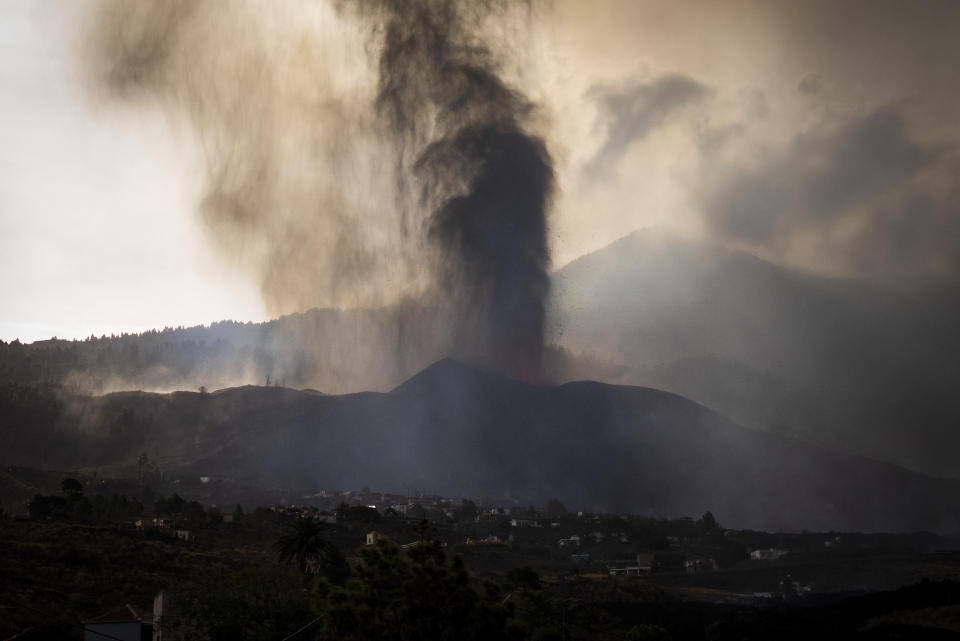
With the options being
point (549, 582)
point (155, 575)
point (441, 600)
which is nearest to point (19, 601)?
point (155, 575)

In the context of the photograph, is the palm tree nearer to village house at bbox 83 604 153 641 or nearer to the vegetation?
village house at bbox 83 604 153 641

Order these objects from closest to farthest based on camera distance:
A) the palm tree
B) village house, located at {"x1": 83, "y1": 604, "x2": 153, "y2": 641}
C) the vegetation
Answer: the vegetation
village house, located at {"x1": 83, "y1": 604, "x2": 153, "y2": 641}
the palm tree

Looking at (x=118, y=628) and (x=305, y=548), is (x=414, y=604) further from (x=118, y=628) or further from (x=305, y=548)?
(x=305, y=548)

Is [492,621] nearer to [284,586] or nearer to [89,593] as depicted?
[284,586]

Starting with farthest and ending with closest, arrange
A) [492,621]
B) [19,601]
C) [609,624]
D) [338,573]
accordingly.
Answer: [609,624]
[338,573]
[19,601]
[492,621]

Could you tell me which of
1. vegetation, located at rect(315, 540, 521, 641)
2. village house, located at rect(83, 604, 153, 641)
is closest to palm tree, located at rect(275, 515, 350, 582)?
village house, located at rect(83, 604, 153, 641)

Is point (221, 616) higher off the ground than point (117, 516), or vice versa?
point (117, 516)

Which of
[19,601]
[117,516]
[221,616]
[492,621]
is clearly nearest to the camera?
[492,621]

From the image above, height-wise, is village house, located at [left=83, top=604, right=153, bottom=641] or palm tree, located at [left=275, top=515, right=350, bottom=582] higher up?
palm tree, located at [left=275, top=515, right=350, bottom=582]

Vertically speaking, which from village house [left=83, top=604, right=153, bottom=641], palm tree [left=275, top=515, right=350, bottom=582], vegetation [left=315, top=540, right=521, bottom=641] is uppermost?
palm tree [left=275, top=515, right=350, bottom=582]

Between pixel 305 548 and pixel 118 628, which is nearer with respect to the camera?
pixel 118 628

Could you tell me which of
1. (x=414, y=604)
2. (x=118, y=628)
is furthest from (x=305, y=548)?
(x=414, y=604)

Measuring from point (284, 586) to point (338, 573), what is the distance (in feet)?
112

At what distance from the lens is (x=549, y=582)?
468ft
